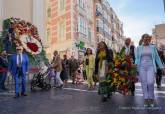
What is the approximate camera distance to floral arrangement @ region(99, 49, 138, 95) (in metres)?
10.3

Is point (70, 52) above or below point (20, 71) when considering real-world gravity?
above

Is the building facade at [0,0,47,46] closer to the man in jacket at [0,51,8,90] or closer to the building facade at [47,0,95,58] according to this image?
the man in jacket at [0,51,8,90]

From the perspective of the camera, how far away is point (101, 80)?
10.3 m

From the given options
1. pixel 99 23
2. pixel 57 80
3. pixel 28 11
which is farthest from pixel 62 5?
pixel 57 80

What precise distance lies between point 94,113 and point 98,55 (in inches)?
124

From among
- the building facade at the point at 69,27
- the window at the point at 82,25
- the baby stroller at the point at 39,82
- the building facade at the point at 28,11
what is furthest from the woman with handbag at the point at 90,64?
the window at the point at 82,25

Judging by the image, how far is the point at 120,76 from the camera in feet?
34.0

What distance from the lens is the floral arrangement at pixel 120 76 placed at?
10.3m

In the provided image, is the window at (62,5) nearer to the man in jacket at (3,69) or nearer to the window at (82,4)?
the window at (82,4)

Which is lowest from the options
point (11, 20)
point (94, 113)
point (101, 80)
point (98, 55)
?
point (94, 113)

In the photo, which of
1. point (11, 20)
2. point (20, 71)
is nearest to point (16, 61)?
point (20, 71)

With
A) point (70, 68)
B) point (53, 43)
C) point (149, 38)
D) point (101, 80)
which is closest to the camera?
point (149, 38)

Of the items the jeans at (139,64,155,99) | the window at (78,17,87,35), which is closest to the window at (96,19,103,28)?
the window at (78,17,87,35)

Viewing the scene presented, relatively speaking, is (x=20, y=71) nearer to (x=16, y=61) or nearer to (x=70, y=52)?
(x=16, y=61)
